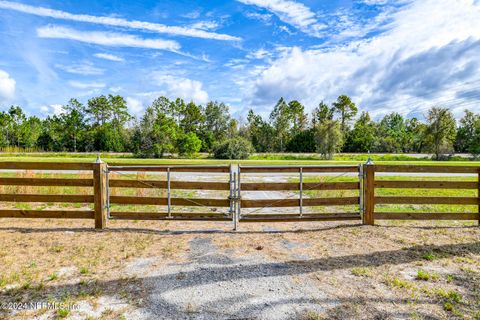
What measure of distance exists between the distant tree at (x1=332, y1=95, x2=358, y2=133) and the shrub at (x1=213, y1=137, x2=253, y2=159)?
2186cm

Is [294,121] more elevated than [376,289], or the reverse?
[294,121]

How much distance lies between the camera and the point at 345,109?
48000mm

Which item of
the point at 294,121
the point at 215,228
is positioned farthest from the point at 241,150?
the point at 215,228

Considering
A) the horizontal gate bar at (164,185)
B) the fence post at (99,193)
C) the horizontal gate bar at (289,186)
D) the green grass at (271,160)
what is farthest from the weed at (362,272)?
the green grass at (271,160)

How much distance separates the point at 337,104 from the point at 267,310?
4866 centimetres

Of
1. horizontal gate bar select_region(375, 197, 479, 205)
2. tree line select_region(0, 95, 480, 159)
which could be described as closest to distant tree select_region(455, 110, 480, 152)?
tree line select_region(0, 95, 480, 159)

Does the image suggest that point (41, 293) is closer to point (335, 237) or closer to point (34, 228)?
point (34, 228)

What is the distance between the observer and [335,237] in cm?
586

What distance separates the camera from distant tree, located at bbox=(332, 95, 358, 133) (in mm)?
47344

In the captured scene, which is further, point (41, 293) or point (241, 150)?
point (241, 150)

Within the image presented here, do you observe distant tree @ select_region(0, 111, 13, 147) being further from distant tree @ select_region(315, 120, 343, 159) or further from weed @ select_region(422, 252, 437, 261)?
weed @ select_region(422, 252, 437, 261)

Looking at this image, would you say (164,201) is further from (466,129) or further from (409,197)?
(466,129)

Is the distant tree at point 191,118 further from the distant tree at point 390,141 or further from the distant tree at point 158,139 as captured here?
the distant tree at point 390,141

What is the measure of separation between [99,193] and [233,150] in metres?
26.4
